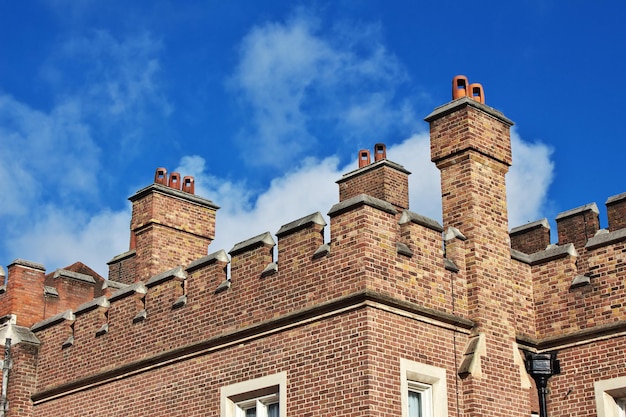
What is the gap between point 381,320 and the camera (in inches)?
479

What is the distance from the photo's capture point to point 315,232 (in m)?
13.1

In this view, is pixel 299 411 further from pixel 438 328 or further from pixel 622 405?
pixel 622 405

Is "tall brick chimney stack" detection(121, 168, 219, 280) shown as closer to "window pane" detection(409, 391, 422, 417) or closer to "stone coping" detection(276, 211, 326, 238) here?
"stone coping" detection(276, 211, 326, 238)

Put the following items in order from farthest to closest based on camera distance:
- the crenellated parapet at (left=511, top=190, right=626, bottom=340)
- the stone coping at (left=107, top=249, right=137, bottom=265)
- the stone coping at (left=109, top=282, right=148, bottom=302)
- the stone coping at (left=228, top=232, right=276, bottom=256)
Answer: the stone coping at (left=107, top=249, right=137, bottom=265) < the stone coping at (left=109, top=282, right=148, bottom=302) < the stone coping at (left=228, top=232, right=276, bottom=256) < the crenellated parapet at (left=511, top=190, right=626, bottom=340)

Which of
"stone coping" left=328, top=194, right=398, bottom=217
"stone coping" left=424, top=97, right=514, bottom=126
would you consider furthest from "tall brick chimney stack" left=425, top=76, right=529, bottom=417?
"stone coping" left=328, top=194, right=398, bottom=217

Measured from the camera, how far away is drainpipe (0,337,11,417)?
16984 mm

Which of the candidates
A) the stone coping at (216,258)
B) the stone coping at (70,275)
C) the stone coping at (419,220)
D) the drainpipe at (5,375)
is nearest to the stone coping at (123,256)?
the stone coping at (70,275)

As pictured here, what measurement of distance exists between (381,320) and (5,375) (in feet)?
27.8

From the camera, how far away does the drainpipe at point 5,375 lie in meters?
17.0

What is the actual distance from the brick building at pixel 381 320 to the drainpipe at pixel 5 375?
74 millimetres

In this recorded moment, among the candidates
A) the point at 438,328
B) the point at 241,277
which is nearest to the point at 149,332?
the point at 241,277

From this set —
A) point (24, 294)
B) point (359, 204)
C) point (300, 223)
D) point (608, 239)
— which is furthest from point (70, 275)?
point (608, 239)

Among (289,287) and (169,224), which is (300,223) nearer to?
(289,287)

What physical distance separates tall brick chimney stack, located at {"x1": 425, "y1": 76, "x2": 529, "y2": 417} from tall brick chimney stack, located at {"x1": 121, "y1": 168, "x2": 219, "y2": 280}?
255 inches
